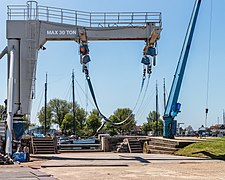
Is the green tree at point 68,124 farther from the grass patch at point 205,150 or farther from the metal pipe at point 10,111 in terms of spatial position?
the metal pipe at point 10,111

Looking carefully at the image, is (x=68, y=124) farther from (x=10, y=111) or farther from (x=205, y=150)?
(x=10, y=111)

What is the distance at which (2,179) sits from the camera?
568 inches

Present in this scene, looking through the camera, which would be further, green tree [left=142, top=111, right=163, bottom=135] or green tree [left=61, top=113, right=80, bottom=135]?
green tree [left=142, top=111, right=163, bottom=135]

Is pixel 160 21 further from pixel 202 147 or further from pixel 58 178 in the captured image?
pixel 58 178

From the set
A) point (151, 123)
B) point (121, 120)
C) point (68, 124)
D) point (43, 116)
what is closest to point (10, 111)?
point (68, 124)

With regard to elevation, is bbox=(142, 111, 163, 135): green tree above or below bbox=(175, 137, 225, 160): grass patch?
above

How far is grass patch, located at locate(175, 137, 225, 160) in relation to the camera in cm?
2513

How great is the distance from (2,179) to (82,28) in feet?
48.5

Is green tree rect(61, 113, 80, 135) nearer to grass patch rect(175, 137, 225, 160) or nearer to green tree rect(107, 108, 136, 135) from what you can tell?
green tree rect(107, 108, 136, 135)

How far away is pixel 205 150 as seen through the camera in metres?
26.4

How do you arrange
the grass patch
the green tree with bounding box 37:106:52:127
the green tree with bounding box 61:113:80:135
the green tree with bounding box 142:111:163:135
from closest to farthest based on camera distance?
the grass patch → the green tree with bounding box 61:113:80:135 → the green tree with bounding box 37:106:52:127 → the green tree with bounding box 142:111:163:135

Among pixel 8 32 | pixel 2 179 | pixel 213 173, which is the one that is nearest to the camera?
pixel 2 179

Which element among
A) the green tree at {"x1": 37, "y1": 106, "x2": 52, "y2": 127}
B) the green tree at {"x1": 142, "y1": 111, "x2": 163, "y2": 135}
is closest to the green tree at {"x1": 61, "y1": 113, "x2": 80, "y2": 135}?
the green tree at {"x1": 37, "y1": 106, "x2": 52, "y2": 127}

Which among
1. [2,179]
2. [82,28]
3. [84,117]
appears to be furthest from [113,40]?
[84,117]
